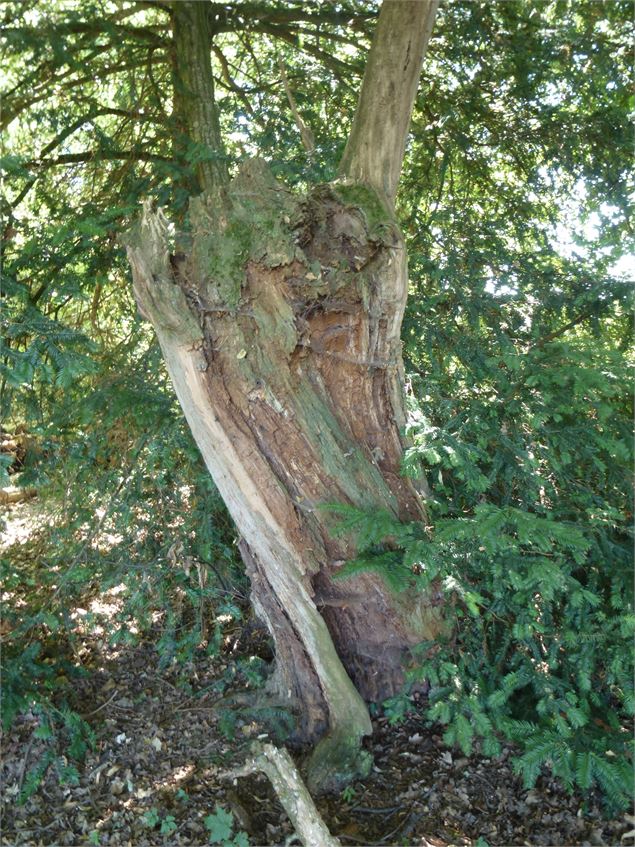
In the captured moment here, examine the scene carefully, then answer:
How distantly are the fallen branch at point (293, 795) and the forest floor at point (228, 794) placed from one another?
0.70 ft

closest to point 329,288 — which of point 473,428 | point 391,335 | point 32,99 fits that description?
point 391,335

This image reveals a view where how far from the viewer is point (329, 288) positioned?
11.4 ft

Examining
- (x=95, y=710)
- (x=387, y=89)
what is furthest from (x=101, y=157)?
→ (x=95, y=710)

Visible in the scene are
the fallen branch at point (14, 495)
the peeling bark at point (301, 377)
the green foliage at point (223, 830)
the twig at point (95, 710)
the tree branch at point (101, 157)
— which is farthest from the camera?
the fallen branch at point (14, 495)

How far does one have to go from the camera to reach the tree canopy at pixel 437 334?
343 centimetres

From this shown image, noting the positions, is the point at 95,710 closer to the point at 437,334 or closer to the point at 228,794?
the point at 228,794

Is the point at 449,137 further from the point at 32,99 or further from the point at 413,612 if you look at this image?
the point at 413,612

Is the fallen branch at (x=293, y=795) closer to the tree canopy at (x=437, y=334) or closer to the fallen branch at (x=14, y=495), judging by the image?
the tree canopy at (x=437, y=334)

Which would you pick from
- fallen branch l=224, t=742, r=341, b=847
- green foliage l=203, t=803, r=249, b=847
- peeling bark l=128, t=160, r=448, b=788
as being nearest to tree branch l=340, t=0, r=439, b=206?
peeling bark l=128, t=160, r=448, b=788

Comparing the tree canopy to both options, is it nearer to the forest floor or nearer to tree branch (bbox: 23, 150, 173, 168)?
tree branch (bbox: 23, 150, 173, 168)

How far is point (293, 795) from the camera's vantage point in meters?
3.25

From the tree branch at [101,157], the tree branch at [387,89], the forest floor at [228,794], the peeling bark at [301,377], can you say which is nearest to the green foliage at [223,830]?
the forest floor at [228,794]

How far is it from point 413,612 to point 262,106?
3.96 metres

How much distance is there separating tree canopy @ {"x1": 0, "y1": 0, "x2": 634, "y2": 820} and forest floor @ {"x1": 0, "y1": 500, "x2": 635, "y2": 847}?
0.28 meters
